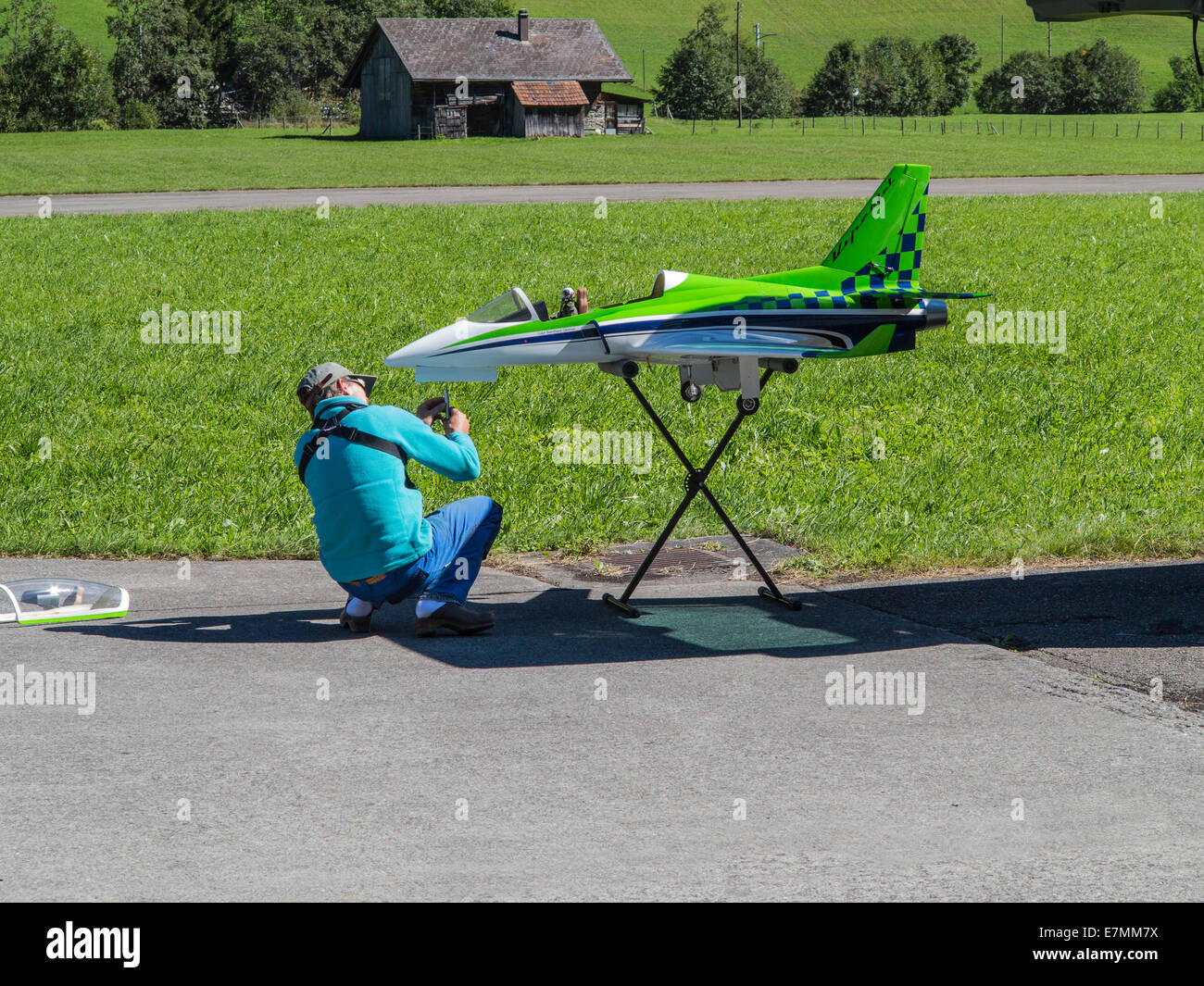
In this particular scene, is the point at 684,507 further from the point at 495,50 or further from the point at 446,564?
the point at 495,50

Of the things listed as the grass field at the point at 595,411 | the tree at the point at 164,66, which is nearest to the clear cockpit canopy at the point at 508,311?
the grass field at the point at 595,411

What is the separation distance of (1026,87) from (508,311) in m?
120

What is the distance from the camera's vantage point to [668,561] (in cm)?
955

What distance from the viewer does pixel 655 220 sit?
28109 millimetres

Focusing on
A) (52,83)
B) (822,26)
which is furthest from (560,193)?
(822,26)

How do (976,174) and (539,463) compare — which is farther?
(976,174)

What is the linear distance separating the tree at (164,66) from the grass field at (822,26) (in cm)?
4869

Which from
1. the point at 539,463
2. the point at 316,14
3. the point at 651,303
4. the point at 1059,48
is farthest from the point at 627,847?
the point at 1059,48

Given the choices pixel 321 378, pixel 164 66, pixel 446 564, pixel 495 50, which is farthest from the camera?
pixel 164 66

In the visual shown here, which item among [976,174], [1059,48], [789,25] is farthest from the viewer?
[789,25]

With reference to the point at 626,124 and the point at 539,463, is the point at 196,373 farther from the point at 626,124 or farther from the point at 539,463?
the point at 626,124

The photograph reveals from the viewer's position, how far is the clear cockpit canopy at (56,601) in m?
7.70

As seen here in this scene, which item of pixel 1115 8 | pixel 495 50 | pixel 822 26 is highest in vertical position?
pixel 822 26

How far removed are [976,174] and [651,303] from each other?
41.4 metres
